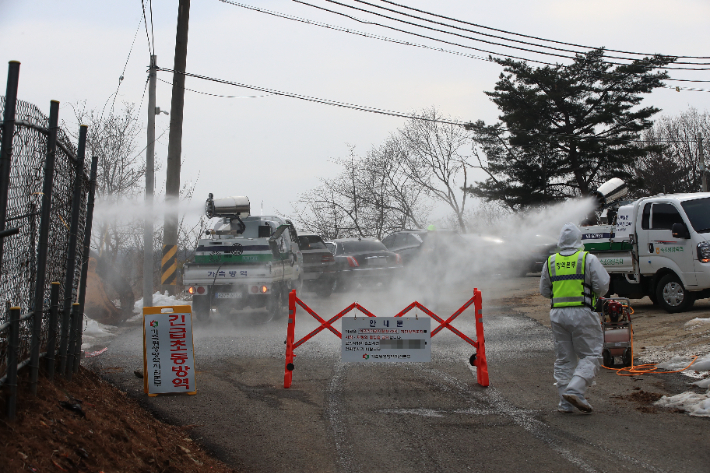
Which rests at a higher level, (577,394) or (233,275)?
(233,275)

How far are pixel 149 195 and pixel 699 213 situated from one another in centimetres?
1309

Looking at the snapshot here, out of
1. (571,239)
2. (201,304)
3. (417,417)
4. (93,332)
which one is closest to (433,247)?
(201,304)

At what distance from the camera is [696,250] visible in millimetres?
12617

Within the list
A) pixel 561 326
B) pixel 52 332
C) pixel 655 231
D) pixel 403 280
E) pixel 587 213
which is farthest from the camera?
pixel 403 280

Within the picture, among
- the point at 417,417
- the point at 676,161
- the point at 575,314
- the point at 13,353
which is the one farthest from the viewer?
the point at 676,161

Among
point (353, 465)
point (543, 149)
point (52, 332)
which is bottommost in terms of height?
point (353, 465)

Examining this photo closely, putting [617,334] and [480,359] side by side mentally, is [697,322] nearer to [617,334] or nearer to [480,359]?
[617,334]

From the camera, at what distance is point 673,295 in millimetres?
13289

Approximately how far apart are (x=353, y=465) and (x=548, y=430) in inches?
77.4

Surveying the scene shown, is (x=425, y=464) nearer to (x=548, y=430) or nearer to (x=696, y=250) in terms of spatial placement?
(x=548, y=430)

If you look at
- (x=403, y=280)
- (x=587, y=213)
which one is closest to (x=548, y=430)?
(x=587, y=213)

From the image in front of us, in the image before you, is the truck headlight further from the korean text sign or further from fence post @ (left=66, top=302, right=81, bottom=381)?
fence post @ (left=66, top=302, right=81, bottom=381)

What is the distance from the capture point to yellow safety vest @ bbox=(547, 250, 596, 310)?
23.0 feet

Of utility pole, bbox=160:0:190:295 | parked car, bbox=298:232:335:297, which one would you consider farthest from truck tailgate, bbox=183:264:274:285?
parked car, bbox=298:232:335:297
